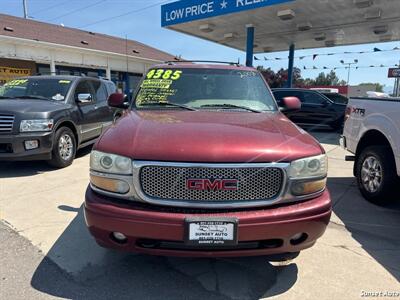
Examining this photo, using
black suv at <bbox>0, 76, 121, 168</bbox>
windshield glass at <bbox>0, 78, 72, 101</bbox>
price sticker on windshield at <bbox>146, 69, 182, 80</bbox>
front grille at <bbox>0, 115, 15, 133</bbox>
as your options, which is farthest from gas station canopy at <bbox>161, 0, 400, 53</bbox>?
front grille at <bbox>0, 115, 15, 133</bbox>

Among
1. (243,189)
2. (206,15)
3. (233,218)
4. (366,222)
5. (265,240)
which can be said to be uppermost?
(206,15)

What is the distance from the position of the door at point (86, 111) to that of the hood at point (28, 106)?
17.8 inches

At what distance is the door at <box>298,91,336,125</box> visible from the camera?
43.3 feet

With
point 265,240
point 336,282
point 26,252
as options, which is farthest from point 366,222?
point 26,252

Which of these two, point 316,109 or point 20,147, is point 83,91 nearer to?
point 20,147

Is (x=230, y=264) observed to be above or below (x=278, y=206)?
below

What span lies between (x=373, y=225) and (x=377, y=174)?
91 centimetres

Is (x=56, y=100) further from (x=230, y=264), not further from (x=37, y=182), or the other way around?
(x=230, y=264)

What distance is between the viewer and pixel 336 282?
9.59 feet

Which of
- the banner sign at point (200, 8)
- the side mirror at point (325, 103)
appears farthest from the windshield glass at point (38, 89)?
the side mirror at point (325, 103)

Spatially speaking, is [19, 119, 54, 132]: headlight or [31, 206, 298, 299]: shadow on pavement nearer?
[31, 206, 298, 299]: shadow on pavement

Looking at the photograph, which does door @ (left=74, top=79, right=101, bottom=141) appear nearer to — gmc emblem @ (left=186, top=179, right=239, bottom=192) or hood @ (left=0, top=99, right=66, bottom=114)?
hood @ (left=0, top=99, right=66, bottom=114)

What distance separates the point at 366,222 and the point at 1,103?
619 cm

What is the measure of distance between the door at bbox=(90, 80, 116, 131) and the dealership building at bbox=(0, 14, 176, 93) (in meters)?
6.91
